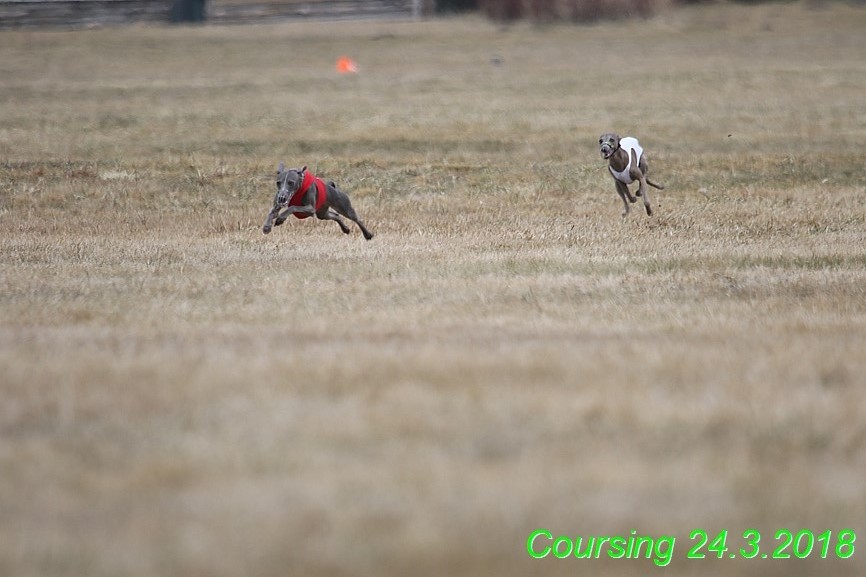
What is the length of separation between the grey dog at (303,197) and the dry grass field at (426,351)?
1.36ft

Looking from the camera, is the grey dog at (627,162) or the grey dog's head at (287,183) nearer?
the grey dog's head at (287,183)

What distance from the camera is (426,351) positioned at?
7.54 m

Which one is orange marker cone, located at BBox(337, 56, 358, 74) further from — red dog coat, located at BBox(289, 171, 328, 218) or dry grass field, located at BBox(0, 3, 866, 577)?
red dog coat, located at BBox(289, 171, 328, 218)

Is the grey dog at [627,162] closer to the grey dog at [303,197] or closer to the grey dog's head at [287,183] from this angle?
the grey dog at [303,197]

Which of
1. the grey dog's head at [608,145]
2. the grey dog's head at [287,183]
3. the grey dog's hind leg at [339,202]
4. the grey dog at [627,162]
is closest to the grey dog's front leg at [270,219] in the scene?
the grey dog's head at [287,183]

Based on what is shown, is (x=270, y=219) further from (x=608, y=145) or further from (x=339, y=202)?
(x=608, y=145)

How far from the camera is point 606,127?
2481 centimetres

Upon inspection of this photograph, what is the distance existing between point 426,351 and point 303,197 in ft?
18.2

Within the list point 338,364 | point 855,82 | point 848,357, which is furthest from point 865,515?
point 855,82

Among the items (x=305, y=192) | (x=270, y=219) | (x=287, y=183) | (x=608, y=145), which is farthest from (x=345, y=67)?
(x=287, y=183)

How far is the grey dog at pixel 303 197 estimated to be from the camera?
12516 mm

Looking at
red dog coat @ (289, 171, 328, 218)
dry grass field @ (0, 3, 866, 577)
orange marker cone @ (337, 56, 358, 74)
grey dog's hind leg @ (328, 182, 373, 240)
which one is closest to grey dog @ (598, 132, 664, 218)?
dry grass field @ (0, 3, 866, 577)

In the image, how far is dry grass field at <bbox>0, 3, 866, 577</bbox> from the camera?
4914 millimetres

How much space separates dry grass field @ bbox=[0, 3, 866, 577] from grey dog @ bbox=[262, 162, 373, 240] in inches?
16.4
